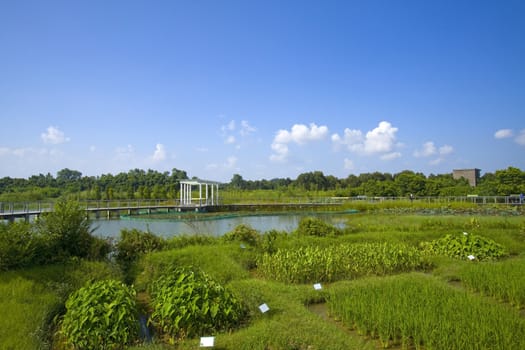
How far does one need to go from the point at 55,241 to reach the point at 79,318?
3.53 m

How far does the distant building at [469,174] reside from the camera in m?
63.3

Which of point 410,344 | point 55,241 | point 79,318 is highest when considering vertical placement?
point 55,241

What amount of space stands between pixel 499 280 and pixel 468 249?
113 inches

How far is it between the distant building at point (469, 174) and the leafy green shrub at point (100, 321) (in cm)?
6965

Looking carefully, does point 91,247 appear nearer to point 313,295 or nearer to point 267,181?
point 313,295

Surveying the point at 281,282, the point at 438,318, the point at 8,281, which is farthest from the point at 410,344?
the point at 8,281

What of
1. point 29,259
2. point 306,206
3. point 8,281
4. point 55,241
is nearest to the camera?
point 8,281

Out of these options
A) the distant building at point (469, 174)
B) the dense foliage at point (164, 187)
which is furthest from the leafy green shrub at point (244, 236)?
the distant building at point (469, 174)

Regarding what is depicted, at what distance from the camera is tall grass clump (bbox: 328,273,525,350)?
334 cm

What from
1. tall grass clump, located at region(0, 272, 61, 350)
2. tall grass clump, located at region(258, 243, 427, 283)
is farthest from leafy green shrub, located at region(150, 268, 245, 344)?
tall grass clump, located at region(258, 243, 427, 283)

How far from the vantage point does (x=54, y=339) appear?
151 inches

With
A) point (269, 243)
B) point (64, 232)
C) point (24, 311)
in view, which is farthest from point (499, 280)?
point (64, 232)

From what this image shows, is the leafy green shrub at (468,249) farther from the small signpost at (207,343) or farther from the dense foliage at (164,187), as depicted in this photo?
the dense foliage at (164,187)

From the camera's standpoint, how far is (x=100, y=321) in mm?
3510
